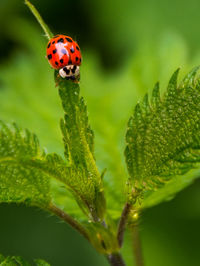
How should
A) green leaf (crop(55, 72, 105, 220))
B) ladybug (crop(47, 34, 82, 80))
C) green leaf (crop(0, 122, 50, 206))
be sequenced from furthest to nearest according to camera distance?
ladybug (crop(47, 34, 82, 80)) < green leaf (crop(55, 72, 105, 220)) < green leaf (crop(0, 122, 50, 206))

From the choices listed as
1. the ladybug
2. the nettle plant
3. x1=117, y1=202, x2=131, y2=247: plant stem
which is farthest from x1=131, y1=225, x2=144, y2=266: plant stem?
the ladybug

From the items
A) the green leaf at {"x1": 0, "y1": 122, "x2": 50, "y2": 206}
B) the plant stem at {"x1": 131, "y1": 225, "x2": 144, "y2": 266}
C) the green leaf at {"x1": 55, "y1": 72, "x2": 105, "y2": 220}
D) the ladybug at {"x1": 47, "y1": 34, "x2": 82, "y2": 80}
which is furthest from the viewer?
the ladybug at {"x1": 47, "y1": 34, "x2": 82, "y2": 80}

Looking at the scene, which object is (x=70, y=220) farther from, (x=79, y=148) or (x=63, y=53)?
(x=63, y=53)

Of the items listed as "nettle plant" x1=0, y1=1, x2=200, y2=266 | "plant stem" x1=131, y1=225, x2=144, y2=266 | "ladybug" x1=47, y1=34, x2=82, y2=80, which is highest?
"ladybug" x1=47, y1=34, x2=82, y2=80

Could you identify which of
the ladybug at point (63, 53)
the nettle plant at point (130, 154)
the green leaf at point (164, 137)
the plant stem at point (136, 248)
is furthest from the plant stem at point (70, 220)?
the ladybug at point (63, 53)

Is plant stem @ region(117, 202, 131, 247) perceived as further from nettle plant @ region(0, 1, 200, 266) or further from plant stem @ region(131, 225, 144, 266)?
plant stem @ region(131, 225, 144, 266)

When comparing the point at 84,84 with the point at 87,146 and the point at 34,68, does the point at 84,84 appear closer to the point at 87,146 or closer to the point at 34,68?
the point at 34,68
